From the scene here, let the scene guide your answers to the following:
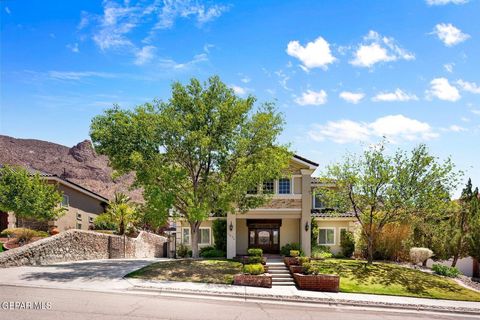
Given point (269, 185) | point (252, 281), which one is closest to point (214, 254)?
point (269, 185)

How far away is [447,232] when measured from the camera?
103ft

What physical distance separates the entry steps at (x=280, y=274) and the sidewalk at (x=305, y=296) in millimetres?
1786

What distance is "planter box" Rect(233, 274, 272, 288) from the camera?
22500mm

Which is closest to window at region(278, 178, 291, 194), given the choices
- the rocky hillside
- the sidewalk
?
the sidewalk

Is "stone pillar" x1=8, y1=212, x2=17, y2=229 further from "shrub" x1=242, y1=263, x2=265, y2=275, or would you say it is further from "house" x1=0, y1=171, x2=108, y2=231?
"shrub" x1=242, y1=263, x2=265, y2=275

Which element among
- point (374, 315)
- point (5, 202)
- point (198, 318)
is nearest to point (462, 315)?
point (374, 315)

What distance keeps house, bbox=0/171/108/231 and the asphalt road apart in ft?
66.5

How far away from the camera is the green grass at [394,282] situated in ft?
75.0

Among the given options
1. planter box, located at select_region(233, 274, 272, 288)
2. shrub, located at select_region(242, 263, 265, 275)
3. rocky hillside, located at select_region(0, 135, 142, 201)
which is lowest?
planter box, located at select_region(233, 274, 272, 288)

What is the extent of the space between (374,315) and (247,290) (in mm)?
6055

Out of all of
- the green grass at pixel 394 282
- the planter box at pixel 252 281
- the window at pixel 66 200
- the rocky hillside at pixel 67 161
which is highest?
the rocky hillside at pixel 67 161

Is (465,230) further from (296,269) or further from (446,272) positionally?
(296,269)

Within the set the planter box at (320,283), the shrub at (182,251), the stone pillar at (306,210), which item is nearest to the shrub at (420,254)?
the stone pillar at (306,210)

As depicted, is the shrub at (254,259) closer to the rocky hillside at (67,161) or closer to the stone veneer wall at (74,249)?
the stone veneer wall at (74,249)
